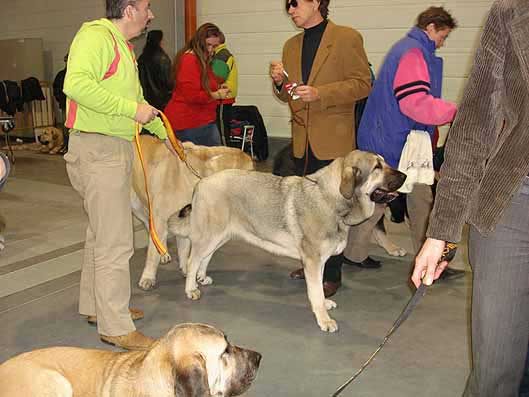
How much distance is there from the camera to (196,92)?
200 inches

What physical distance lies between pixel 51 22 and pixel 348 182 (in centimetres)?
1039

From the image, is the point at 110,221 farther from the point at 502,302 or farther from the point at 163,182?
the point at 502,302

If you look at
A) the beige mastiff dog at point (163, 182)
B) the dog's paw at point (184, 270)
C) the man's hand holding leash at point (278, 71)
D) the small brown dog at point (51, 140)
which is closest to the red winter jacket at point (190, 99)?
the beige mastiff dog at point (163, 182)

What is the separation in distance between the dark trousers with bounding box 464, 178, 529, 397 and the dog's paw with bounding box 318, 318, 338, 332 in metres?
1.82

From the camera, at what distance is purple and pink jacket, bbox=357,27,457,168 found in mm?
3736

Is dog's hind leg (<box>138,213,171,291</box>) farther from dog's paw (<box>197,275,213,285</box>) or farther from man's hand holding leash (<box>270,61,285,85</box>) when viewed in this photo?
man's hand holding leash (<box>270,61,285,85</box>)

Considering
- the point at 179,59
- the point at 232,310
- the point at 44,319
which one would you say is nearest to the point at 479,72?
the point at 232,310

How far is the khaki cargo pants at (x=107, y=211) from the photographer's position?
2951 millimetres

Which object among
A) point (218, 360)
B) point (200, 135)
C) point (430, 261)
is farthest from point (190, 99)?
point (430, 261)

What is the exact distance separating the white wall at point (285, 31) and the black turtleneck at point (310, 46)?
16.7ft

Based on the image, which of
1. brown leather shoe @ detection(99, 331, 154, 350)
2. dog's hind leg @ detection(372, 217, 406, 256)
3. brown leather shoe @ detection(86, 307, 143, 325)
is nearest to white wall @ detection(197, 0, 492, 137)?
dog's hind leg @ detection(372, 217, 406, 256)

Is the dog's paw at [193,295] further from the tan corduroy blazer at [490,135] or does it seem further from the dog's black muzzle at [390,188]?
the tan corduroy blazer at [490,135]

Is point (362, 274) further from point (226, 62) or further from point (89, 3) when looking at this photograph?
point (89, 3)

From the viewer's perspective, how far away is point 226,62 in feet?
19.9
